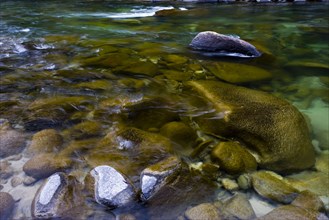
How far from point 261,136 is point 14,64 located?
5291 mm

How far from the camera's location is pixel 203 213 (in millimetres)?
2717

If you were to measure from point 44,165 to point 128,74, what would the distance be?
117 inches

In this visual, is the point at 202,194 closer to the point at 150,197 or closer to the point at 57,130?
the point at 150,197

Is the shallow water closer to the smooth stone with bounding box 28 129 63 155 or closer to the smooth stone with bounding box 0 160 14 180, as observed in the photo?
the smooth stone with bounding box 28 129 63 155

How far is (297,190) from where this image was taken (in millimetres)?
3066

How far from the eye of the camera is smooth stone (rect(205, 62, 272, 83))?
562 centimetres

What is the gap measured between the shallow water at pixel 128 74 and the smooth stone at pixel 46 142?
5.5 inches

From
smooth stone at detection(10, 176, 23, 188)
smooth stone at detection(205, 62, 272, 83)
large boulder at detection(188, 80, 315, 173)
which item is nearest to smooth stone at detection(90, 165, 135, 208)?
smooth stone at detection(10, 176, 23, 188)

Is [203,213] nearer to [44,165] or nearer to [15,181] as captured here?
[44,165]

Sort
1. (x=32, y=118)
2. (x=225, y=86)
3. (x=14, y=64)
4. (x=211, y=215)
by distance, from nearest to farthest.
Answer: (x=211, y=215), (x=32, y=118), (x=225, y=86), (x=14, y=64)

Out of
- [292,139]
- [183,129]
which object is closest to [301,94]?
[292,139]

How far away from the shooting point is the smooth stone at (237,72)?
562 centimetres

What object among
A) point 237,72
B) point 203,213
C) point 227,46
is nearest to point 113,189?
point 203,213

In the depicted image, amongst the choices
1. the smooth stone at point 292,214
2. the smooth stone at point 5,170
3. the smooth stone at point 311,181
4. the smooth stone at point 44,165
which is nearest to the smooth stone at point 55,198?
the smooth stone at point 44,165
